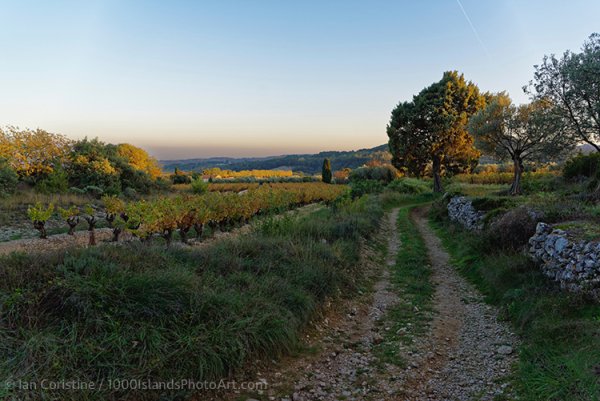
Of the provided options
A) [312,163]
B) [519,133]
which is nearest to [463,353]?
[519,133]

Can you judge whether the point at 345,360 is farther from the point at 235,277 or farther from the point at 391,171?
the point at 391,171

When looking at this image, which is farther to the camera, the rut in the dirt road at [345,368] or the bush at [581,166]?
the bush at [581,166]

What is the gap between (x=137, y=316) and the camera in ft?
13.0

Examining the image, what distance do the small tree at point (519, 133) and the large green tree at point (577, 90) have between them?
60cm

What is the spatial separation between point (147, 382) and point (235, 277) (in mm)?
2438

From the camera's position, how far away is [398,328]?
5730 mm

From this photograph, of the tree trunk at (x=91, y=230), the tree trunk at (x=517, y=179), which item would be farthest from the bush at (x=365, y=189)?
the tree trunk at (x=91, y=230)

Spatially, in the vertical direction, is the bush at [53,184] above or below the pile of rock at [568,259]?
above

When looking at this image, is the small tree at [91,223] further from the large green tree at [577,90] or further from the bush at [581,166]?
the bush at [581,166]

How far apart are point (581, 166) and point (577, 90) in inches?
336

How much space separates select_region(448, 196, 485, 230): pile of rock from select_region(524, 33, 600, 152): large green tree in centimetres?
552

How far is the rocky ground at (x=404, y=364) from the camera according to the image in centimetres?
386

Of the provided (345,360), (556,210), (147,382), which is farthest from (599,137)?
(147,382)

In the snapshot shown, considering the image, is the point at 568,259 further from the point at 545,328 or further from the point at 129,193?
the point at 129,193
